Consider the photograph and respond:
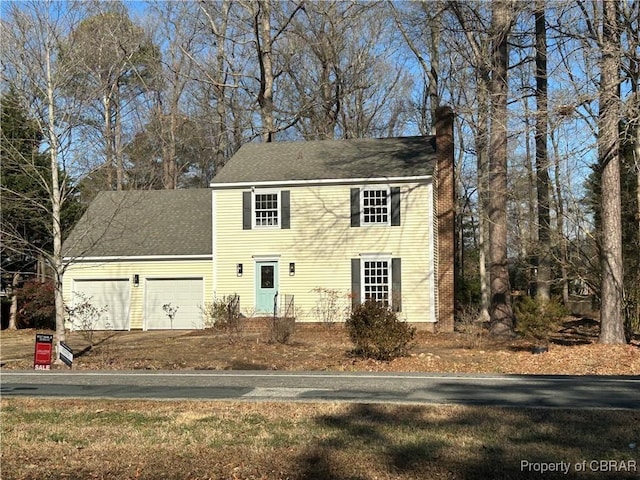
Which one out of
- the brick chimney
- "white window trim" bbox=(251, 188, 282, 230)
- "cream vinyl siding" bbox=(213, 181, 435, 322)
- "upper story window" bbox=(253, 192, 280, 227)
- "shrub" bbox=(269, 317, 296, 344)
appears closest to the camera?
"shrub" bbox=(269, 317, 296, 344)

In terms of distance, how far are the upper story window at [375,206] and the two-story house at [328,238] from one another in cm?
4

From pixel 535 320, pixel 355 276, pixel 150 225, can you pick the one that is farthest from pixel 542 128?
pixel 150 225

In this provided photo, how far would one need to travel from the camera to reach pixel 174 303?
26.6 m

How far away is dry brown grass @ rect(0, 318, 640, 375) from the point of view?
46.9 feet

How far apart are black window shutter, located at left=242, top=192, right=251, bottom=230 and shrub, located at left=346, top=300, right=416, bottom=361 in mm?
10556

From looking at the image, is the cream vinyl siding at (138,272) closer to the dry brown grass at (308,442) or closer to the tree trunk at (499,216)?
the tree trunk at (499,216)

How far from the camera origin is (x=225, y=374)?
12.7m

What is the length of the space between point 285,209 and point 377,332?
11.0 meters

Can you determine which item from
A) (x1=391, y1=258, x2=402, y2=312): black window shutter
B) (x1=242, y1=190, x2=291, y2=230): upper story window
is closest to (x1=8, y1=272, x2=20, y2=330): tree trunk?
(x1=242, y1=190, x2=291, y2=230): upper story window

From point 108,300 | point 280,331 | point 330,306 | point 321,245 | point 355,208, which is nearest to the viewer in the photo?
point 280,331

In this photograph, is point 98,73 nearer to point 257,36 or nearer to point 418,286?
point 418,286

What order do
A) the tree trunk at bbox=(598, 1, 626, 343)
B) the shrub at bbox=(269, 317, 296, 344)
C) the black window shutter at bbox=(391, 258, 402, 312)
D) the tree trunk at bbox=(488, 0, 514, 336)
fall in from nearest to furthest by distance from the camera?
the tree trunk at bbox=(598, 1, 626, 343) < the shrub at bbox=(269, 317, 296, 344) < the tree trunk at bbox=(488, 0, 514, 336) < the black window shutter at bbox=(391, 258, 402, 312)

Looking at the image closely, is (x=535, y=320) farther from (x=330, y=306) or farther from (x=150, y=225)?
(x=150, y=225)

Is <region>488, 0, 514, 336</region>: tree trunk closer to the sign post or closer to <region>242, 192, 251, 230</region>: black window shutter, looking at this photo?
<region>242, 192, 251, 230</region>: black window shutter
